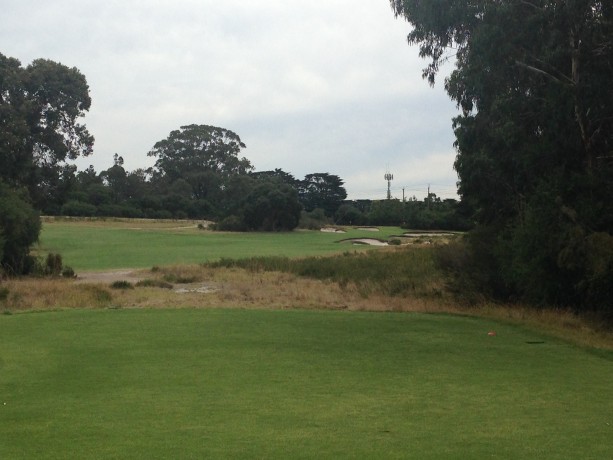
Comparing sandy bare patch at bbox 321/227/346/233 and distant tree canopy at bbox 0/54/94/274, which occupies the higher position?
distant tree canopy at bbox 0/54/94/274

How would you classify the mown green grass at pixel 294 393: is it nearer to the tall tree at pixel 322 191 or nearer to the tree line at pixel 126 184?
the tree line at pixel 126 184

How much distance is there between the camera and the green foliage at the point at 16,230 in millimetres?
35031

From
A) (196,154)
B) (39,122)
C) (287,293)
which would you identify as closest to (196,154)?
(196,154)

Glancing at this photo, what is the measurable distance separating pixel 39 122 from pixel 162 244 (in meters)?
19.5

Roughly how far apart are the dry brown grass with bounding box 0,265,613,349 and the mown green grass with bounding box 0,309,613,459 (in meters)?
2.90

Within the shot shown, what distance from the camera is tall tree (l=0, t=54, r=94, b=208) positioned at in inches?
1625

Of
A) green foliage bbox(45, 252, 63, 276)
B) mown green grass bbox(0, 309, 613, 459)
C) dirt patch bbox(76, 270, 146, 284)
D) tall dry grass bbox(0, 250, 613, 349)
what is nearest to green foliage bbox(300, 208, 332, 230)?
tall dry grass bbox(0, 250, 613, 349)

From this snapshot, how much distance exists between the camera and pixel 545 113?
56.9 feet

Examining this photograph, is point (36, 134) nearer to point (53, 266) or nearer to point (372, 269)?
point (53, 266)

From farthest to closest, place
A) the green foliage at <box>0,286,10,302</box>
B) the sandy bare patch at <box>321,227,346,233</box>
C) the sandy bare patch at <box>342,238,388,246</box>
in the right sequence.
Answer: the sandy bare patch at <box>321,227,346,233</box>, the sandy bare patch at <box>342,238,388,246</box>, the green foliage at <box>0,286,10,302</box>

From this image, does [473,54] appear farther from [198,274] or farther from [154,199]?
[154,199]

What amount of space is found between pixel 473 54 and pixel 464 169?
601cm

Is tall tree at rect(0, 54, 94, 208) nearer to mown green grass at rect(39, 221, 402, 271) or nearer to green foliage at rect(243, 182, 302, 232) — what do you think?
mown green grass at rect(39, 221, 402, 271)

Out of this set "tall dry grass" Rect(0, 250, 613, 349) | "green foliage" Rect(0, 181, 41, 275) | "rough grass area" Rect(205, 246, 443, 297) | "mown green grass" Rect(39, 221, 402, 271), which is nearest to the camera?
"tall dry grass" Rect(0, 250, 613, 349)
